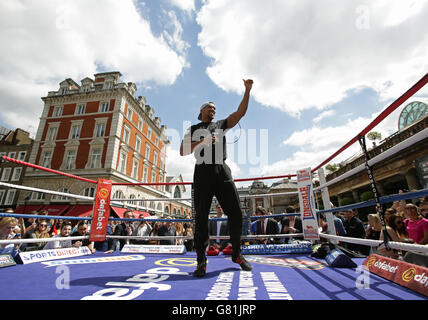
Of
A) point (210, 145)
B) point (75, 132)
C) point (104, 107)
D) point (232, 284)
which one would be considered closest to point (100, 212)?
point (210, 145)

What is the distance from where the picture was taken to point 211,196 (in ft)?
6.80

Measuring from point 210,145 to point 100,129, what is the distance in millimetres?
20782

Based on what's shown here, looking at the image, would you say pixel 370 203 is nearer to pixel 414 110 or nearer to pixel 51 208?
pixel 51 208

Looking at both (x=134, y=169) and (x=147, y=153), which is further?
(x=147, y=153)

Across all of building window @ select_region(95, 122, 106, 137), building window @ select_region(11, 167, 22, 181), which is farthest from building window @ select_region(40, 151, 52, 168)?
building window @ select_region(11, 167, 22, 181)

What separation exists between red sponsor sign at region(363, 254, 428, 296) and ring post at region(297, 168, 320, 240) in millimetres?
1238

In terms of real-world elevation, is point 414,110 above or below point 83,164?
above

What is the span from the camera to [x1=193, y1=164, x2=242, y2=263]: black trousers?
6.60 ft

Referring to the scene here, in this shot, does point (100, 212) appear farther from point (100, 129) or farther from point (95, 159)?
point (100, 129)

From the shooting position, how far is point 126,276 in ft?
5.59
